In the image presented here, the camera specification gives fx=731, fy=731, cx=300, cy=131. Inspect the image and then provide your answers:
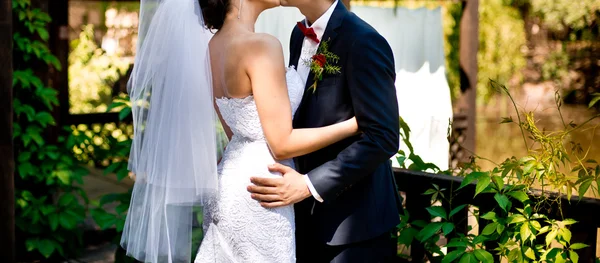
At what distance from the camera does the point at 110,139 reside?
13.0ft

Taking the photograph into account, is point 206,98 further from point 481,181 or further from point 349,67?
point 481,181

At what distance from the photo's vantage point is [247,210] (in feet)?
7.06

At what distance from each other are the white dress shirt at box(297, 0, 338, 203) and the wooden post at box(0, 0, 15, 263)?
2.13 meters

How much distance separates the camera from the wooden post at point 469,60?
643 cm

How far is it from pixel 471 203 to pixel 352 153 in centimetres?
82

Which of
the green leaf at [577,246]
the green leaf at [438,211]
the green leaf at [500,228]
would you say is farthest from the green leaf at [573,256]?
the green leaf at [438,211]

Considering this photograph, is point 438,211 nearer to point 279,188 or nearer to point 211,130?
point 279,188

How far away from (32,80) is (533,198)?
9.74ft

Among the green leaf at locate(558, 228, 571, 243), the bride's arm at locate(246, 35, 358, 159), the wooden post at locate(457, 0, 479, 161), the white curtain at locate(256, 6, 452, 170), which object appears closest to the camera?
the bride's arm at locate(246, 35, 358, 159)

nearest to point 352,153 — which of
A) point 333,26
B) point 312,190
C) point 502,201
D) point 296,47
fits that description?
point 312,190

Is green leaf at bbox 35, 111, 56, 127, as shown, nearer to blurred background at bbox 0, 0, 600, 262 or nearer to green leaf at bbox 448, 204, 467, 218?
blurred background at bbox 0, 0, 600, 262

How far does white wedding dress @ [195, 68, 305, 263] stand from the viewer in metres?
2.15

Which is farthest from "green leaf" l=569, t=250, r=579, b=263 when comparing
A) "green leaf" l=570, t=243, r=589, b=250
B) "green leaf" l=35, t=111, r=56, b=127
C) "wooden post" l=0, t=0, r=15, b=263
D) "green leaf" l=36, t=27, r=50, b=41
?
"green leaf" l=36, t=27, r=50, b=41

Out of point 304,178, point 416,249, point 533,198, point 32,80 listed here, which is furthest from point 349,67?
point 32,80
